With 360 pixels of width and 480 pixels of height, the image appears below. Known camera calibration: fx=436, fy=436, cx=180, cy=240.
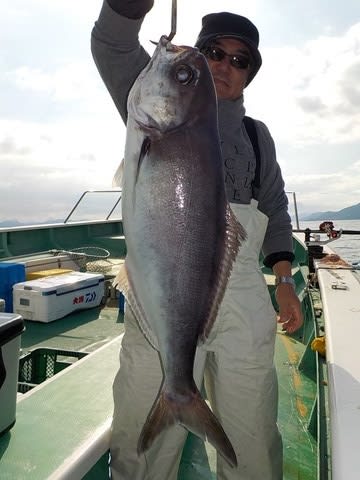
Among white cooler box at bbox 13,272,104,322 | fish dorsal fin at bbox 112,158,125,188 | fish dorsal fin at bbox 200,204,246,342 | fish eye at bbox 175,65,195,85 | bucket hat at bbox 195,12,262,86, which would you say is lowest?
white cooler box at bbox 13,272,104,322

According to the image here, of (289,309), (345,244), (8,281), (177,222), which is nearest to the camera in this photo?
(177,222)

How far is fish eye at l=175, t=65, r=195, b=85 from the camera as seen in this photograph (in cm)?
204

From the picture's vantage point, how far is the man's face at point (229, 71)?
8.12 ft

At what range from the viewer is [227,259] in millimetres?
2082

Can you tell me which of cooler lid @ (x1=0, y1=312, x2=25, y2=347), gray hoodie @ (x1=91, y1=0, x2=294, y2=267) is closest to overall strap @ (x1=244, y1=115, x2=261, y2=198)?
gray hoodie @ (x1=91, y1=0, x2=294, y2=267)

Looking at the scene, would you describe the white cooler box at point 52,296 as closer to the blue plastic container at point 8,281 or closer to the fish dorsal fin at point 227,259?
the blue plastic container at point 8,281

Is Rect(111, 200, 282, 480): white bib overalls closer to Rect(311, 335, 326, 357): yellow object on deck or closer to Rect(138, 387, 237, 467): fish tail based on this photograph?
Rect(138, 387, 237, 467): fish tail

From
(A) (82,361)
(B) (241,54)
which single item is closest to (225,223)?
(B) (241,54)

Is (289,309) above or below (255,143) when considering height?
below

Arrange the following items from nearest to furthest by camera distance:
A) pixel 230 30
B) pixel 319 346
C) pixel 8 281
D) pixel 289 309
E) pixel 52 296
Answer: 1. pixel 230 30
2. pixel 289 309
3. pixel 319 346
4. pixel 52 296
5. pixel 8 281

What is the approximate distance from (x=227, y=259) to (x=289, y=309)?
0.85 metres

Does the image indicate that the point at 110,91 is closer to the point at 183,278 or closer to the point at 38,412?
the point at 183,278

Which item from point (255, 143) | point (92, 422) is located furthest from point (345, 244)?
point (92, 422)

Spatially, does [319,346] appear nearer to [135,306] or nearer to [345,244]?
[135,306]
